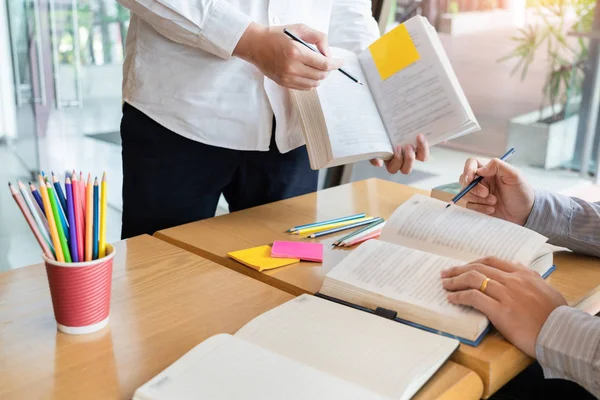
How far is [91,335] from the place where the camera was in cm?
86

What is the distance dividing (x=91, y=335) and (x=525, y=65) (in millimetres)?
2697

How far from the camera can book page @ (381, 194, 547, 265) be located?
1.09 meters

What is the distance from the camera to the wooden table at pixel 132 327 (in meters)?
0.75

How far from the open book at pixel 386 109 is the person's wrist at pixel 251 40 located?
0.44 feet

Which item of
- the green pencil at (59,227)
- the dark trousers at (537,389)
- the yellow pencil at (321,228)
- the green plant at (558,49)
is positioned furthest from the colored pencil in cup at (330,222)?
the green plant at (558,49)

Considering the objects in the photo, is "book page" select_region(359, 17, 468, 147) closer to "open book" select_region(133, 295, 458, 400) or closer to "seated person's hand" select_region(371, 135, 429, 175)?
"seated person's hand" select_region(371, 135, 429, 175)

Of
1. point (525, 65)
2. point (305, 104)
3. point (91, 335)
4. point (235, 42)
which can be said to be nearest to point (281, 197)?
point (305, 104)

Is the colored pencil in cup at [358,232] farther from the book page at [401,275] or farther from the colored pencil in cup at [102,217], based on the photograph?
the colored pencil in cup at [102,217]

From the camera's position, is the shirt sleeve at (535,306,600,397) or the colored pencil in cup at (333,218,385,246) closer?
the shirt sleeve at (535,306,600,397)

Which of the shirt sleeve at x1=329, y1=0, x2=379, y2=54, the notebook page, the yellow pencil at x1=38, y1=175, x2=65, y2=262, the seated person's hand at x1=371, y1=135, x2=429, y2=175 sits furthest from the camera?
the shirt sleeve at x1=329, y1=0, x2=379, y2=54

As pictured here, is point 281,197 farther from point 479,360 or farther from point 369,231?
point 479,360

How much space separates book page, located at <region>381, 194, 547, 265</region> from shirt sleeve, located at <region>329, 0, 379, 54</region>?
543 mm

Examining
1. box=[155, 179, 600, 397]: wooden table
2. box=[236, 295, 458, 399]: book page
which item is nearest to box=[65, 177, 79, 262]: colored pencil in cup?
box=[236, 295, 458, 399]: book page

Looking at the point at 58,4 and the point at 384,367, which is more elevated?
the point at 58,4
